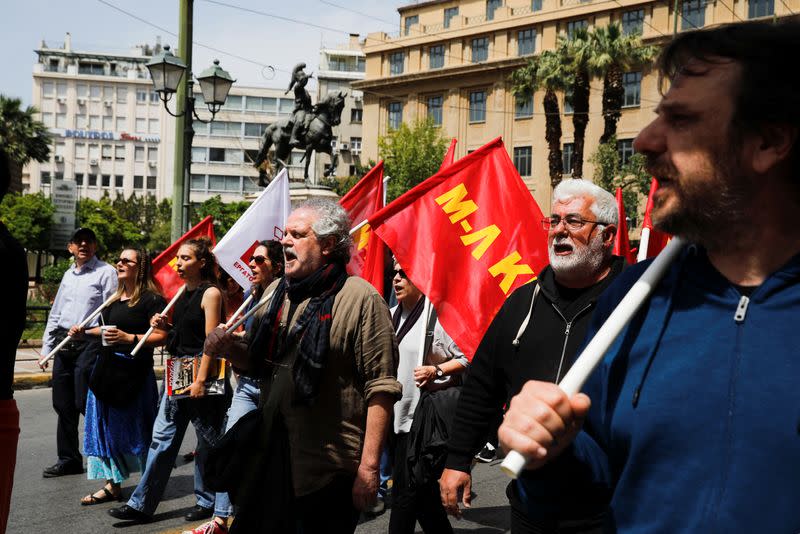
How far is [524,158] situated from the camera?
52.3 meters

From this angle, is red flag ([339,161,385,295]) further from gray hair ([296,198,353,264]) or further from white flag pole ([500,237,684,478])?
white flag pole ([500,237,684,478])

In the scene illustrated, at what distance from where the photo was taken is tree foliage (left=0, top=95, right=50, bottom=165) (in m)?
43.9

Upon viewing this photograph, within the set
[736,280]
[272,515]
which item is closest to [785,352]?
[736,280]

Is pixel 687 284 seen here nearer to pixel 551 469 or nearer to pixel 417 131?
pixel 551 469

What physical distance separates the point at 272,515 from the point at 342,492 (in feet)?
1.10

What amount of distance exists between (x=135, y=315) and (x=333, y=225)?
329 centimetres

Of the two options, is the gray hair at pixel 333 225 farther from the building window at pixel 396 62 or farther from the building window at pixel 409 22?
the building window at pixel 409 22

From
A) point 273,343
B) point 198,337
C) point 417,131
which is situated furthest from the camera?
point 417,131

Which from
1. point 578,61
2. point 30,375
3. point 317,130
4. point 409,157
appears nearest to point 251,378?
point 30,375

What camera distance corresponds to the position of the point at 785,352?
1471 mm

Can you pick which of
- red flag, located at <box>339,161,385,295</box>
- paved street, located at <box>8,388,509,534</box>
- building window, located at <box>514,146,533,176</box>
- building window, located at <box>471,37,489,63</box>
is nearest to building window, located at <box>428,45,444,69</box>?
building window, located at <box>471,37,489,63</box>

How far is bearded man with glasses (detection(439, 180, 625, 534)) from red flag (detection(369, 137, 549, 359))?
1552mm

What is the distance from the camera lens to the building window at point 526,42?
54453mm

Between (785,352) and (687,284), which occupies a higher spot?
(687,284)
